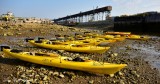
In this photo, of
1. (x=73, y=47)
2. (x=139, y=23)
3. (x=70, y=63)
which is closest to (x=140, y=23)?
(x=139, y=23)

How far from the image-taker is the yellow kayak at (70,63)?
10.5 metres

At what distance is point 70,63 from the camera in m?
10.9

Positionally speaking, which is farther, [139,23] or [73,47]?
[139,23]

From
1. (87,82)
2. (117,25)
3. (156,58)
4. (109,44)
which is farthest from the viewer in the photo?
(117,25)

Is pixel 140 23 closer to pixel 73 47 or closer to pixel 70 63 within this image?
pixel 73 47

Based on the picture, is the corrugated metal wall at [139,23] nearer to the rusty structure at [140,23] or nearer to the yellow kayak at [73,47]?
the rusty structure at [140,23]

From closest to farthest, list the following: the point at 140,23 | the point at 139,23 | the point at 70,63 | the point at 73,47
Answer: the point at 70,63, the point at 73,47, the point at 140,23, the point at 139,23

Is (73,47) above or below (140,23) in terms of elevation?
below

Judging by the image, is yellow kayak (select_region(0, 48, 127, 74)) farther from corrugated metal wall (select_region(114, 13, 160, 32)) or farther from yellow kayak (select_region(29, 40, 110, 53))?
corrugated metal wall (select_region(114, 13, 160, 32))

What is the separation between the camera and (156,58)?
15734 millimetres

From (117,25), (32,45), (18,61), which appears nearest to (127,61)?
(18,61)

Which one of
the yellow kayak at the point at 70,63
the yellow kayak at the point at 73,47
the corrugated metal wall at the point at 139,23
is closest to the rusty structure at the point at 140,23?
the corrugated metal wall at the point at 139,23

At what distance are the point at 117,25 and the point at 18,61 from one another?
136 ft

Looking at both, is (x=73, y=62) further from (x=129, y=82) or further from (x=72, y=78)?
(x=129, y=82)
